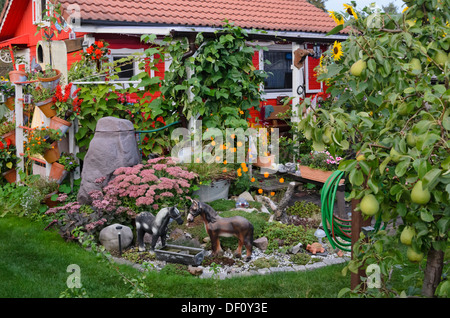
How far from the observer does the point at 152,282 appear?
440cm

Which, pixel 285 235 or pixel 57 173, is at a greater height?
pixel 57 173

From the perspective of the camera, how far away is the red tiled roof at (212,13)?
10367mm

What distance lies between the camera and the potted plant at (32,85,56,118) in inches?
276

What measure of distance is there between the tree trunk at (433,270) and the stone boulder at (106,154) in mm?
4550

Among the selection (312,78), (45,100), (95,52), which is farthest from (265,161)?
(312,78)

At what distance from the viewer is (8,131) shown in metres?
8.64

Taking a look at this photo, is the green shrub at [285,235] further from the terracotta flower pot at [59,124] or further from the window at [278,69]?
the window at [278,69]

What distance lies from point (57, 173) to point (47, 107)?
3.31ft

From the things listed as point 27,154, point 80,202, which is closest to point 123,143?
point 80,202

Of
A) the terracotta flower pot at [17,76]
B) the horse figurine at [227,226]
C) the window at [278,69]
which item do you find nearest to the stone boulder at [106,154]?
the horse figurine at [227,226]

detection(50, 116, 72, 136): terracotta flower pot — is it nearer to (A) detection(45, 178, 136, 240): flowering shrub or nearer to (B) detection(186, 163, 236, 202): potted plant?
(A) detection(45, 178, 136, 240): flowering shrub

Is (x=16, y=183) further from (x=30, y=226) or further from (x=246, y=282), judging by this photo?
(x=246, y=282)

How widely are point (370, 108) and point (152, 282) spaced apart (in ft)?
8.38

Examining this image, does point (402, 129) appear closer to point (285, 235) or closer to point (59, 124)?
point (285, 235)
